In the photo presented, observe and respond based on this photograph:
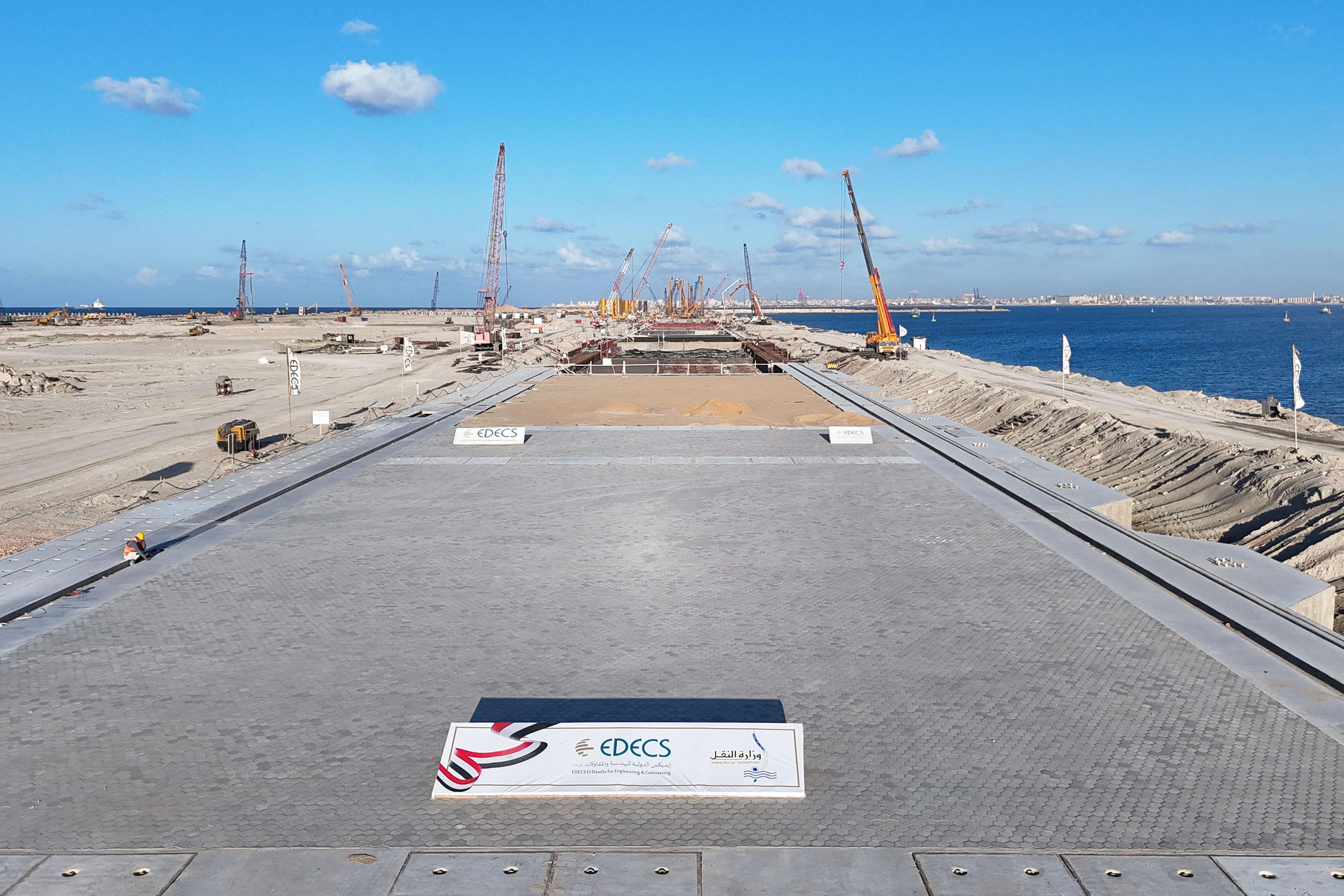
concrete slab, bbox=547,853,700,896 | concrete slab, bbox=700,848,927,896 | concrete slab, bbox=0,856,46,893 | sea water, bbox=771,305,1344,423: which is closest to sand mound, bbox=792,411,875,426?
concrete slab, bbox=700,848,927,896

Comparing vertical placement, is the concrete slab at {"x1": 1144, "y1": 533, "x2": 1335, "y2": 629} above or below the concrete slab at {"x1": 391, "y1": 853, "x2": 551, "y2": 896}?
above

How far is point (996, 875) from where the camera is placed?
590 cm

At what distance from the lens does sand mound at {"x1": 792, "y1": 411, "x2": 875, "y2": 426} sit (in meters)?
29.0

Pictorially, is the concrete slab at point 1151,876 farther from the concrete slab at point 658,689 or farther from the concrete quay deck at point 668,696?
the concrete slab at point 658,689

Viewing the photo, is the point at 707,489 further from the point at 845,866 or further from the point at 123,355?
the point at 123,355

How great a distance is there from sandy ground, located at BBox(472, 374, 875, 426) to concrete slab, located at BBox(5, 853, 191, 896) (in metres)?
22.8

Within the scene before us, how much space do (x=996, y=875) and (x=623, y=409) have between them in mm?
28342

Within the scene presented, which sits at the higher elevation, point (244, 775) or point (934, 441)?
point (934, 441)

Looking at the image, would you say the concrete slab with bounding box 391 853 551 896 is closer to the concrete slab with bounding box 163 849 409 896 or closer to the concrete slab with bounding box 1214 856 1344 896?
the concrete slab with bounding box 163 849 409 896

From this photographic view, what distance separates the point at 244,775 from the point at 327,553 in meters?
6.98

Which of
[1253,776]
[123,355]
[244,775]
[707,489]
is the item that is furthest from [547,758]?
[123,355]

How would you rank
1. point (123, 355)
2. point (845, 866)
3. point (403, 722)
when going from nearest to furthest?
point (845, 866) < point (403, 722) < point (123, 355)

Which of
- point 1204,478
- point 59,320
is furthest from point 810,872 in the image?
point 59,320

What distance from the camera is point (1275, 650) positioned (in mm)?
9625
